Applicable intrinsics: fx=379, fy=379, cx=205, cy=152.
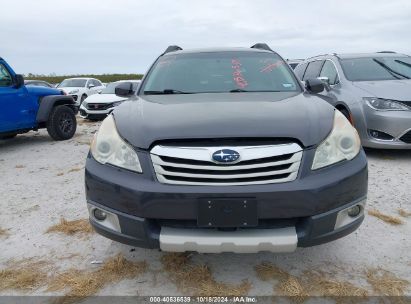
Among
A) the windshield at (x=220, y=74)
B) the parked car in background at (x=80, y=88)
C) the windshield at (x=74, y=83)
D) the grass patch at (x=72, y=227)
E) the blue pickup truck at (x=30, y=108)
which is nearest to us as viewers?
the grass patch at (x=72, y=227)

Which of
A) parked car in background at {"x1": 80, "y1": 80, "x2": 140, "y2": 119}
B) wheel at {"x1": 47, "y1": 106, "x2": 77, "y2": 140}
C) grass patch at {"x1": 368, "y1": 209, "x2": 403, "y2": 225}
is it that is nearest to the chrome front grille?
grass patch at {"x1": 368, "y1": 209, "x2": 403, "y2": 225}

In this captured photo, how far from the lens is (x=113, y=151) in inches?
91.0

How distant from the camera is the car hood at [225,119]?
86.0 inches

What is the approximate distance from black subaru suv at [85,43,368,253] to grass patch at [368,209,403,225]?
1168 mm

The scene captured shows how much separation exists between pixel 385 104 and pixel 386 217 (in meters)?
2.43

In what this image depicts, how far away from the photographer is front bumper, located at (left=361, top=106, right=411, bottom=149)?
16.8ft

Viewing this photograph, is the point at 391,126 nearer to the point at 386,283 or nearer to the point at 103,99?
the point at 386,283

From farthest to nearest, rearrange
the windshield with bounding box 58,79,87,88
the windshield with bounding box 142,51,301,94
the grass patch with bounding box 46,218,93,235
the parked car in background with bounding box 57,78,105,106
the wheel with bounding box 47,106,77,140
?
1. the windshield with bounding box 58,79,87,88
2. the parked car in background with bounding box 57,78,105,106
3. the wheel with bounding box 47,106,77,140
4. the windshield with bounding box 142,51,301,94
5. the grass patch with bounding box 46,218,93,235

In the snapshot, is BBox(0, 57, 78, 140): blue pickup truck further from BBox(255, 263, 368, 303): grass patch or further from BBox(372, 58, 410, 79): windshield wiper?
BBox(372, 58, 410, 79): windshield wiper

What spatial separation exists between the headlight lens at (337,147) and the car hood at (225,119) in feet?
0.16

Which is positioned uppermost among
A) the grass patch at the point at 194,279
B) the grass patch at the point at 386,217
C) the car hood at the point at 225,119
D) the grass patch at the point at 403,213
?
the car hood at the point at 225,119

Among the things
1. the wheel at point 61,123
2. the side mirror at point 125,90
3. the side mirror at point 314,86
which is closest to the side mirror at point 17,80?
the wheel at point 61,123

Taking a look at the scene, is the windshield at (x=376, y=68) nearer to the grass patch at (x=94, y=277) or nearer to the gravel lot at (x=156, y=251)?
the gravel lot at (x=156, y=251)

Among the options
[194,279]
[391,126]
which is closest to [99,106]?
[391,126]
